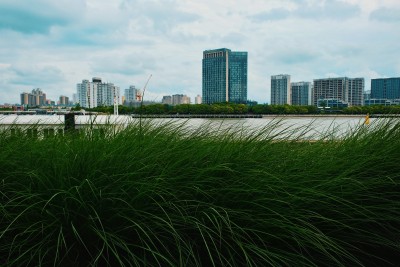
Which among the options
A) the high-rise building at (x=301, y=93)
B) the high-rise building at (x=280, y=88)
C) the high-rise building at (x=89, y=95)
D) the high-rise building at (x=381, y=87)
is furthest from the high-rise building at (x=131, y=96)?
the high-rise building at (x=280, y=88)

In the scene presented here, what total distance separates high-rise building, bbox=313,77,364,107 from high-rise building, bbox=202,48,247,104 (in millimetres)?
17733

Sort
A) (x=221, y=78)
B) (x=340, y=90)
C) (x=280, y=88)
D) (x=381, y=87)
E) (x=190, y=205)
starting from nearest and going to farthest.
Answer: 1. (x=190, y=205)
2. (x=381, y=87)
3. (x=340, y=90)
4. (x=221, y=78)
5. (x=280, y=88)

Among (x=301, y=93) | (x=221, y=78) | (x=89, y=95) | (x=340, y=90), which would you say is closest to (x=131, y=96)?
(x=89, y=95)

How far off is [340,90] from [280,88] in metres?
22.6

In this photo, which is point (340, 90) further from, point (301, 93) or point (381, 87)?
point (381, 87)

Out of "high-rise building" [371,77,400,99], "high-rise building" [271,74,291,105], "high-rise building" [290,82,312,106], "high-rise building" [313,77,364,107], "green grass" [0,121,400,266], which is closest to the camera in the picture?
"green grass" [0,121,400,266]

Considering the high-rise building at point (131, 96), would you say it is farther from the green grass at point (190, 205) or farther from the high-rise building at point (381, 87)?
the high-rise building at point (381, 87)

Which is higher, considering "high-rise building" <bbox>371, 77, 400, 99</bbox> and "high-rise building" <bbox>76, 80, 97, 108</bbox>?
"high-rise building" <bbox>371, 77, 400, 99</bbox>

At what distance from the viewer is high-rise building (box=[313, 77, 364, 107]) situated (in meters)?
76.4

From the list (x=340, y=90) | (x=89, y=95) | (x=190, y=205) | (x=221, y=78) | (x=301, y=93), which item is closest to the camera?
(x=190, y=205)

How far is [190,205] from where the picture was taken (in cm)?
166

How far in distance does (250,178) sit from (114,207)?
65 centimetres

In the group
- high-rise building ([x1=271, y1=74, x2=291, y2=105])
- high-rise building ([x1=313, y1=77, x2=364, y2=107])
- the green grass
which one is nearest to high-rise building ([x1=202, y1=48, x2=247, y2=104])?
high-rise building ([x1=271, y1=74, x2=291, y2=105])

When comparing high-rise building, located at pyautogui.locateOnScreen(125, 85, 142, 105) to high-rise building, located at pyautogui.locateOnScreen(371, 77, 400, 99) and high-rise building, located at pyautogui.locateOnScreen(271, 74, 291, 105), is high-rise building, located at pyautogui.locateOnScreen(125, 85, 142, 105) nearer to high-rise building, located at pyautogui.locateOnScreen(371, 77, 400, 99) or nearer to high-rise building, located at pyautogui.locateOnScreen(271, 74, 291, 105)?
high-rise building, located at pyautogui.locateOnScreen(371, 77, 400, 99)
